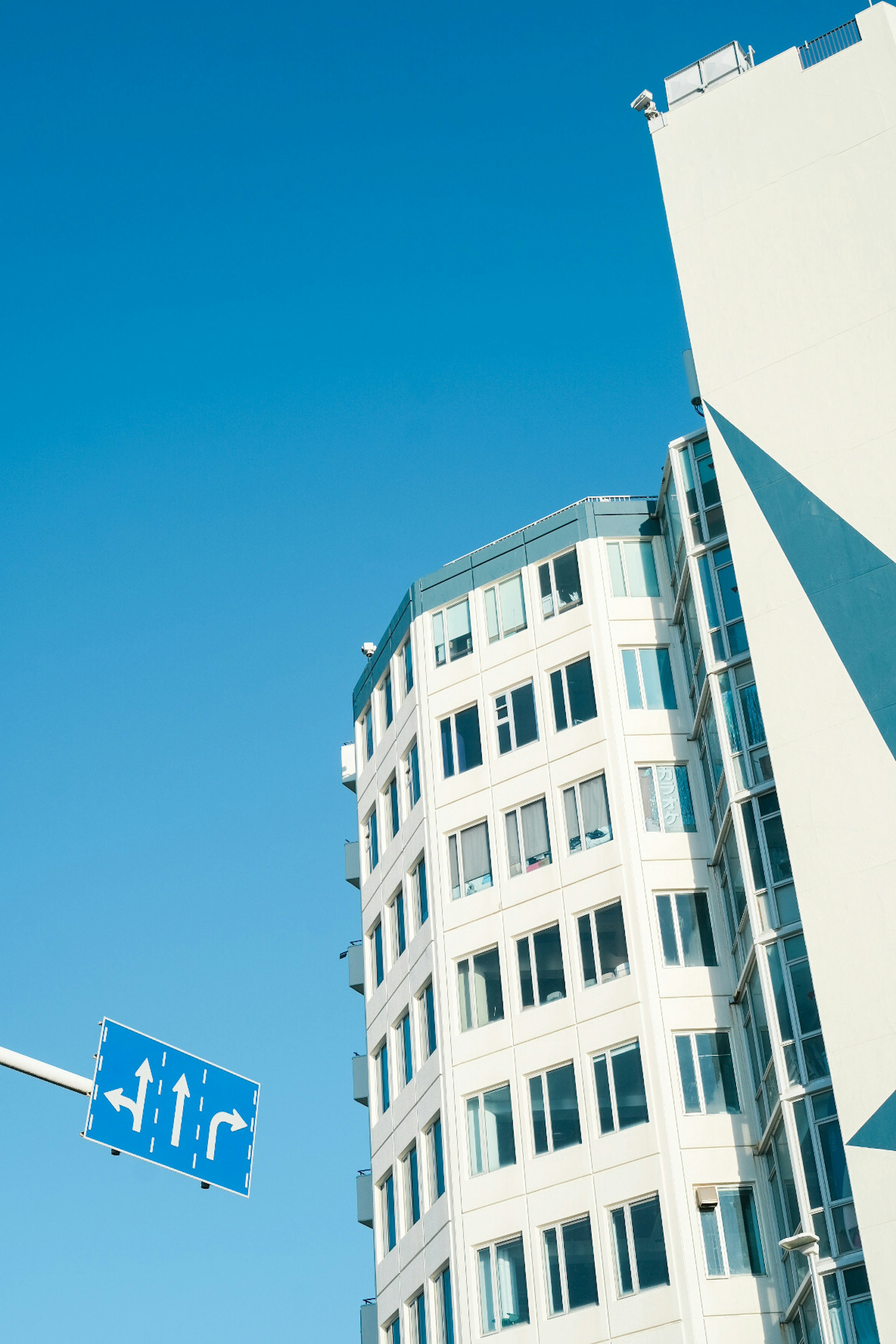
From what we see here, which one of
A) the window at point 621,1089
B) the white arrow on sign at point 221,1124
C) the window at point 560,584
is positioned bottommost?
the white arrow on sign at point 221,1124

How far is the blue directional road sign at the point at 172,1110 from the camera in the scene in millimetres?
15664

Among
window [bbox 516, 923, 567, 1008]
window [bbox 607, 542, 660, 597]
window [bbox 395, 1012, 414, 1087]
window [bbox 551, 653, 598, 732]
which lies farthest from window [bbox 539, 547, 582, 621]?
window [bbox 395, 1012, 414, 1087]

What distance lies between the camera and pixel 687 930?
133 feet

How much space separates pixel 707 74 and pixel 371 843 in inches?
928

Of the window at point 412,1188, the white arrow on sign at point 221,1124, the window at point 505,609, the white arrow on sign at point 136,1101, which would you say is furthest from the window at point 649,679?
the white arrow on sign at point 136,1101

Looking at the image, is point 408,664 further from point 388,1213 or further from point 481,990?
point 388,1213

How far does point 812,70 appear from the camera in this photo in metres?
42.3

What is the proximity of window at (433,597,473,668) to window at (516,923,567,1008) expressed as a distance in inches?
360

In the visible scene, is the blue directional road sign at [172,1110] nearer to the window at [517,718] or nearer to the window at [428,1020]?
the window at [428,1020]

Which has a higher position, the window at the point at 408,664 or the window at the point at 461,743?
the window at the point at 408,664

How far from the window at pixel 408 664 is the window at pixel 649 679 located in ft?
23.6

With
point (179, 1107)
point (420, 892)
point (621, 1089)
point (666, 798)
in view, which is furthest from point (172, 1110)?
point (420, 892)

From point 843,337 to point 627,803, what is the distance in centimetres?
1225

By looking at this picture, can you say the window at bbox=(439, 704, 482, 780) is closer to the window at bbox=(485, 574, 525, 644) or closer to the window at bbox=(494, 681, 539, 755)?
the window at bbox=(494, 681, 539, 755)
